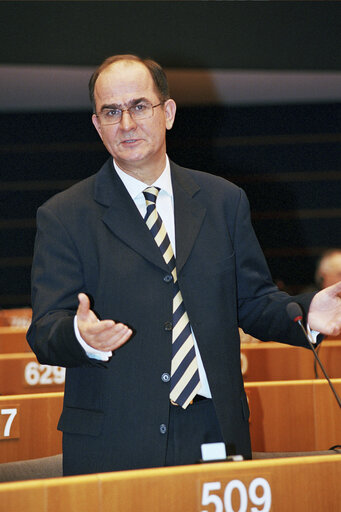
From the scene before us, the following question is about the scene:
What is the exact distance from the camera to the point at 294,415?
2.85 meters

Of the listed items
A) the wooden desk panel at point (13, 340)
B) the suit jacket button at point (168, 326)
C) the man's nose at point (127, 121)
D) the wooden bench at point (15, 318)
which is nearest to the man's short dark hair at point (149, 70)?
the man's nose at point (127, 121)

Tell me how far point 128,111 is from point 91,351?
658 millimetres

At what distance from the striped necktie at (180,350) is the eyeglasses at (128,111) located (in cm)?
30

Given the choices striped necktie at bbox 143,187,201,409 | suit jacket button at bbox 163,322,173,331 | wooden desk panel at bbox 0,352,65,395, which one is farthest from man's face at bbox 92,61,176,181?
wooden desk panel at bbox 0,352,65,395

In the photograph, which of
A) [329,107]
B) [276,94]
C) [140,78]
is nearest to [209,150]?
[276,94]

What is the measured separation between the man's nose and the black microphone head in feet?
1.99

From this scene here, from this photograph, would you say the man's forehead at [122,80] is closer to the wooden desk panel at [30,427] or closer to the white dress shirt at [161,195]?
the white dress shirt at [161,195]

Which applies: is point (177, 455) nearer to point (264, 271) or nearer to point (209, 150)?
point (264, 271)

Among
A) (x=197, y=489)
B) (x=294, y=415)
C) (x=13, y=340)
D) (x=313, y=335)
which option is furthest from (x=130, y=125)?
(x=13, y=340)

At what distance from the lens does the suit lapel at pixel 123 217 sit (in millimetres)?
1692

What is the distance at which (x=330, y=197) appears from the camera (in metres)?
8.22

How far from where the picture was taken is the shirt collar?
Result: 183cm

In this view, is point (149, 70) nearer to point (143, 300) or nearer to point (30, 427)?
point (143, 300)

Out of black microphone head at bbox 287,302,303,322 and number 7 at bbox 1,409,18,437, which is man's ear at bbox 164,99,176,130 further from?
number 7 at bbox 1,409,18,437
